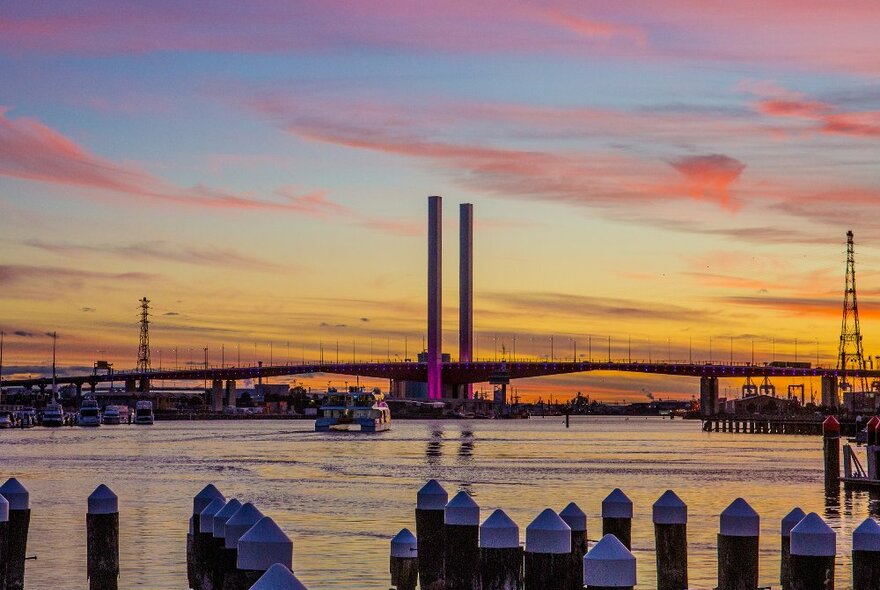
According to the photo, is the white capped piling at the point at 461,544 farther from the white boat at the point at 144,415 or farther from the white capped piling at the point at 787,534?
the white boat at the point at 144,415

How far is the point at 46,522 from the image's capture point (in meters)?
34.6

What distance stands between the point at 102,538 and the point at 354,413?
120 m

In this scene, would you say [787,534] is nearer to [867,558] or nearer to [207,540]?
[867,558]

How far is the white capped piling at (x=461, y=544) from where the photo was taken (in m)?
13.8

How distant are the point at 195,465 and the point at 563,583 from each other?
5482 cm

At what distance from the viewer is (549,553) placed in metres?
12.3

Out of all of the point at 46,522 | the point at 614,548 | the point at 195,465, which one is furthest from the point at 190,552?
the point at 195,465

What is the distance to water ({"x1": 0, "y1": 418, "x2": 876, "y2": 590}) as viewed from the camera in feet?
87.1

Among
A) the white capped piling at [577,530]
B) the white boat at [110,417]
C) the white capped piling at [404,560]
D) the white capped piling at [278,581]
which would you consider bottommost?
the white boat at [110,417]

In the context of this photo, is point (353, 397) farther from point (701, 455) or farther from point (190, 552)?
point (190, 552)

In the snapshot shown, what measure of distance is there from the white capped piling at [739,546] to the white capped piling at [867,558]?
148 centimetres

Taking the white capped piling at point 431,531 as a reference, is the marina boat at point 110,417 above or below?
below

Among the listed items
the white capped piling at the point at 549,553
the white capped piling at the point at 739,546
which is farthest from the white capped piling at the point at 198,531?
the white capped piling at the point at 739,546

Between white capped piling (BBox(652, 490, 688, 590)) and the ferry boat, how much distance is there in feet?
382
